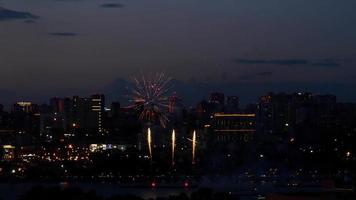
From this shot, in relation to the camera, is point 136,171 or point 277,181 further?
point 136,171

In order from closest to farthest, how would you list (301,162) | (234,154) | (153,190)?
(153,190) < (301,162) < (234,154)

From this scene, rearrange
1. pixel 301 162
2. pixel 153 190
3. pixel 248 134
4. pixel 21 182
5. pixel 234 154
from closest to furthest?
pixel 153 190
pixel 21 182
pixel 301 162
pixel 234 154
pixel 248 134

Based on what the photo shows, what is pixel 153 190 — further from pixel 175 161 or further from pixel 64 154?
pixel 64 154

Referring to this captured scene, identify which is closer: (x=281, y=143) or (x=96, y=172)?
(x=96, y=172)

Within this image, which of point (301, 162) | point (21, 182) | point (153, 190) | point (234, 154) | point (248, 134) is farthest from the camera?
point (248, 134)

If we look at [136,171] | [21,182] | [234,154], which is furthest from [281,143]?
[21,182]

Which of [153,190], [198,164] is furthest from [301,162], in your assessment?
[153,190]

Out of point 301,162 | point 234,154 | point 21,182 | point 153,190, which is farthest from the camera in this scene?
point 234,154

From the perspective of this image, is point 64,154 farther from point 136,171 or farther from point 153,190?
point 153,190
